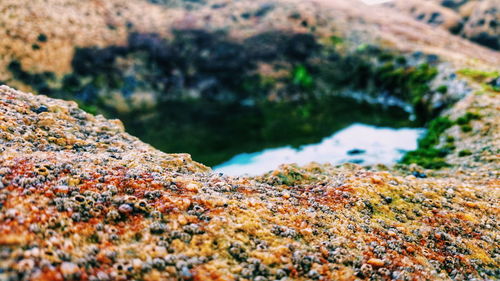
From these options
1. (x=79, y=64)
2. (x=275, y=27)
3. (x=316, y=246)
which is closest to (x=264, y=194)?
(x=316, y=246)

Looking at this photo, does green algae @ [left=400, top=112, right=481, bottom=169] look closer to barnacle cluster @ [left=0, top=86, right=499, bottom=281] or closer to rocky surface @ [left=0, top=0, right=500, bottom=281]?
rocky surface @ [left=0, top=0, right=500, bottom=281]

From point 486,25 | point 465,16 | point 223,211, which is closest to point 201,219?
point 223,211

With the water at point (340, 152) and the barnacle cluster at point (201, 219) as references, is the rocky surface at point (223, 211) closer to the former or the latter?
the barnacle cluster at point (201, 219)

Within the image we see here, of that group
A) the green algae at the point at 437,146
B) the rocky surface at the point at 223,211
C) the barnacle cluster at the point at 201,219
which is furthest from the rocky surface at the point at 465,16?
the barnacle cluster at the point at 201,219

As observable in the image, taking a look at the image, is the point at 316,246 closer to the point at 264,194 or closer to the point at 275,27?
the point at 264,194

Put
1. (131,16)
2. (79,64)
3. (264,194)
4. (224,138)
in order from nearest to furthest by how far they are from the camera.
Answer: (264,194)
(224,138)
(79,64)
(131,16)

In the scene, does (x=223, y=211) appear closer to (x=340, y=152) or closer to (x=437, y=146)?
(x=340, y=152)

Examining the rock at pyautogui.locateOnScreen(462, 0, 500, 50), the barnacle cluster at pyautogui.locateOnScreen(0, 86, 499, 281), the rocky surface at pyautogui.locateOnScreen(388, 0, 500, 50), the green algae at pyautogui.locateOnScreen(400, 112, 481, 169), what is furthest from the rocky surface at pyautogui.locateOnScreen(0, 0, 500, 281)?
the rocky surface at pyautogui.locateOnScreen(388, 0, 500, 50)
